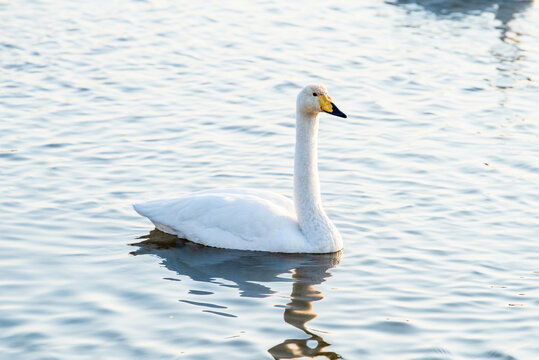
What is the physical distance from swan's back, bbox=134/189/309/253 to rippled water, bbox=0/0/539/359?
6.1 inches

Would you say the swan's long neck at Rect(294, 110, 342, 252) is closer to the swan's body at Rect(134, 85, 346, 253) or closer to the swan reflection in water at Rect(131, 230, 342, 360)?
the swan's body at Rect(134, 85, 346, 253)

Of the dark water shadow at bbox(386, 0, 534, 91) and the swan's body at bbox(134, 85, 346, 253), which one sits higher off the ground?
the dark water shadow at bbox(386, 0, 534, 91)

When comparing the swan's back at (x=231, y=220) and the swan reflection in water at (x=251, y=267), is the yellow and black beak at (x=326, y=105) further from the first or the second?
the swan reflection in water at (x=251, y=267)

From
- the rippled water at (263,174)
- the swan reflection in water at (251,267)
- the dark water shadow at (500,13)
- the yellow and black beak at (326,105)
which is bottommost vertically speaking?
the swan reflection in water at (251,267)

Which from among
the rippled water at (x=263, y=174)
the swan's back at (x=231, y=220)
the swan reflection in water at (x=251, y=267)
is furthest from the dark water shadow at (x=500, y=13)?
the swan reflection in water at (x=251, y=267)

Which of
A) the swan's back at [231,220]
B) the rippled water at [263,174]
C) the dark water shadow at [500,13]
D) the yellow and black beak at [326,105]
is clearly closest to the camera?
the rippled water at [263,174]

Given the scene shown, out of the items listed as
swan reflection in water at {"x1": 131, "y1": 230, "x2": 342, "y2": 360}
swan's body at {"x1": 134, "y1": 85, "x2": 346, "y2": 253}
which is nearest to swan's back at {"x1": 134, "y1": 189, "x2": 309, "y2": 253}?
swan's body at {"x1": 134, "y1": 85, "x2": 346, "y2": 253}

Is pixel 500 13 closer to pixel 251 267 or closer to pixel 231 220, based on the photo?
pixel 231 220

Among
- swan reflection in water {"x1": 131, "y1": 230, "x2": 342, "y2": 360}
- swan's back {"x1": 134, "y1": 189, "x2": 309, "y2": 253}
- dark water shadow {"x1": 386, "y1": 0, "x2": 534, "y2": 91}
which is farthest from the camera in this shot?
dark water shadow {"x1": 386, "y1": 0, "x2": 534, "y2": 91}

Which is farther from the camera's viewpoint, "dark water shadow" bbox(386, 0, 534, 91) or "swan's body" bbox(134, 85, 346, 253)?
"dark water shadow" bbox(386, 0, 534, 91)

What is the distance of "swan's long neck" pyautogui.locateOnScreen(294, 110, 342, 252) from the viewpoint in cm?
970

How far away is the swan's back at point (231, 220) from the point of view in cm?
968

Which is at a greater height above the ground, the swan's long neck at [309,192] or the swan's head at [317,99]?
the swan's head at [317,99]

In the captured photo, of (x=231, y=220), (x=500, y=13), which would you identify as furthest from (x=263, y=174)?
(x=500, y=13)
